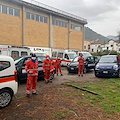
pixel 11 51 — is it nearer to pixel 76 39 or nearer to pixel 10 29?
pixel 10 29

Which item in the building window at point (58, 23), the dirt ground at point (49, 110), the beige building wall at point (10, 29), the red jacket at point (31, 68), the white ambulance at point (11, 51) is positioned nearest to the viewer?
the dirt ground at point (49, 110)

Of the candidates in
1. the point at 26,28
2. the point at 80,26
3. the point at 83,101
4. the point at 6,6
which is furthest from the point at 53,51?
the point at 80,26

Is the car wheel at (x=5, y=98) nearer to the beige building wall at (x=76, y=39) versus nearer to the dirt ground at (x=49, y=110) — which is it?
the dirt ground at (x=49, y=110)

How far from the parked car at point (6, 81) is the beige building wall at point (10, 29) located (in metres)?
19.7

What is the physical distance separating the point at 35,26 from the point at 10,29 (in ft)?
18.0

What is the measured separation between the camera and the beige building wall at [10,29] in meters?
22.0

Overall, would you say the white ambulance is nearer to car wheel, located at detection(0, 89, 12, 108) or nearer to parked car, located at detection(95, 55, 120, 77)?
parked car, located at detection(95, 55, 120, 77)

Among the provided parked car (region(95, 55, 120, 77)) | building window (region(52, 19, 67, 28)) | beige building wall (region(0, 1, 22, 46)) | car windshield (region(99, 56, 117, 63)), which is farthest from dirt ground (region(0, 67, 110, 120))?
building window (region(52, 19, 67, 28))

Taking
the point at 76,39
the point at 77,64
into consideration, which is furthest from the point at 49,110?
the point at 76,39

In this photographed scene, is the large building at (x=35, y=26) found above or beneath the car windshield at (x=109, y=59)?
above

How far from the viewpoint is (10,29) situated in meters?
23.0

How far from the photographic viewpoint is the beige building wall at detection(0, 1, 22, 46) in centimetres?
2205

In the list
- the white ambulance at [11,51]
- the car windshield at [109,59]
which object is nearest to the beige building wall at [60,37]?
the white ambulance at [11,51]

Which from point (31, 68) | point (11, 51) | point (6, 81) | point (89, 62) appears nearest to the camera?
point (6, 81)
